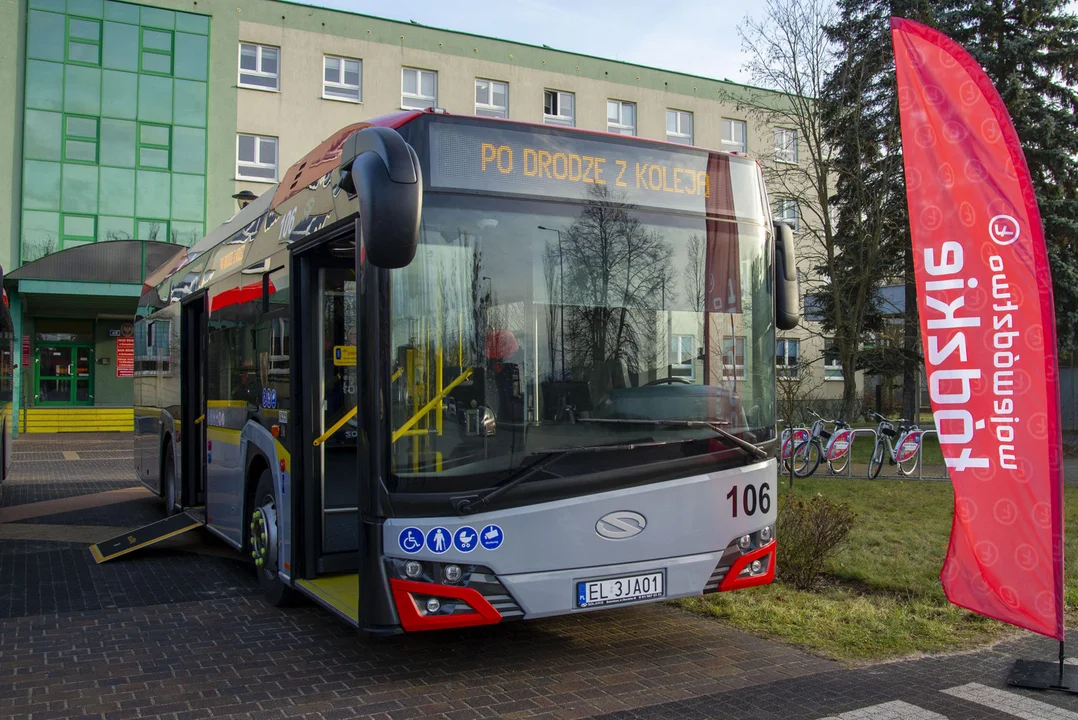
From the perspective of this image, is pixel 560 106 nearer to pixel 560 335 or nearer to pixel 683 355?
pixel 683 355

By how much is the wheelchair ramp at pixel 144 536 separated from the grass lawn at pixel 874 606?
4690mm

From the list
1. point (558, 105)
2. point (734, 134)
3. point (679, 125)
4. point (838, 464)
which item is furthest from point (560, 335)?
point (734, 134)

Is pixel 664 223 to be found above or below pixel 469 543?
above

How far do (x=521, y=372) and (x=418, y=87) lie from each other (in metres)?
30.3

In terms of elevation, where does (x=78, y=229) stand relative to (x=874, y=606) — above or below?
above

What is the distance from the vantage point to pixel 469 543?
4.79m

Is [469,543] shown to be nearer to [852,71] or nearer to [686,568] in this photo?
[686,568]

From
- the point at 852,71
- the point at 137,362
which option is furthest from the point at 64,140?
the point at 852,71

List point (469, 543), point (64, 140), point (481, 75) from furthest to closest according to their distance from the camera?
point (481, 75) < point (64, 140) < point (469, 543)

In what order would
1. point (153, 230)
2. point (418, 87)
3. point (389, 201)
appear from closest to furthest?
1. point (389, 201)
2. point (153, 230)
3. point (418, 87)

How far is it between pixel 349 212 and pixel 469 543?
1928 mm

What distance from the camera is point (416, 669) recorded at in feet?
18.1

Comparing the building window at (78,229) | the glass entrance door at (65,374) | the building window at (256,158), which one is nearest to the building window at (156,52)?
the building window at (256,158)

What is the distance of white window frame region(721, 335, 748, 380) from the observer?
5.59m
